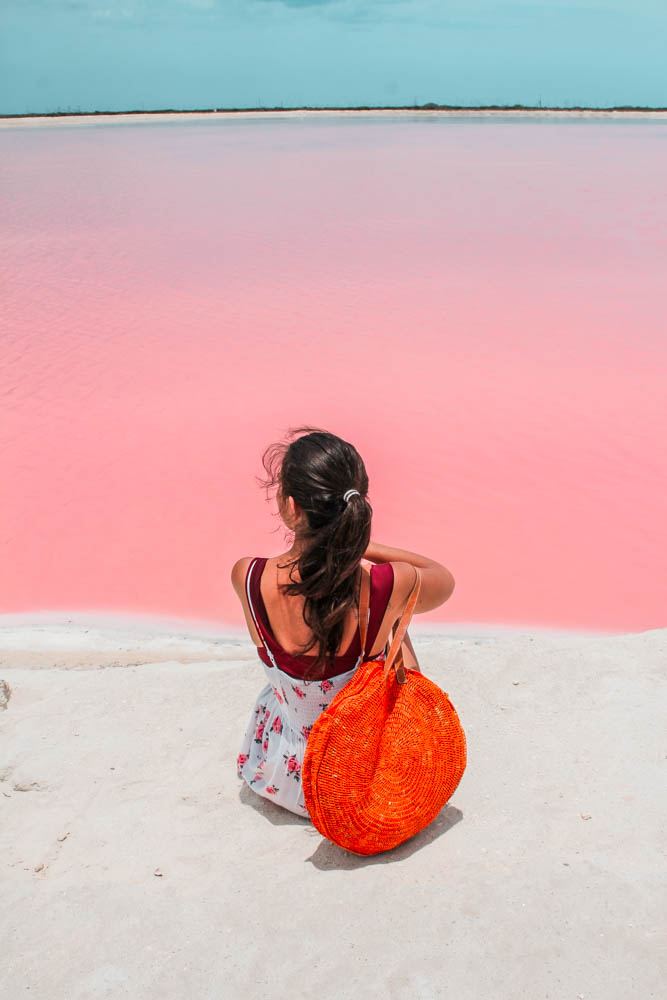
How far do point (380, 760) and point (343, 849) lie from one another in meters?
0.26

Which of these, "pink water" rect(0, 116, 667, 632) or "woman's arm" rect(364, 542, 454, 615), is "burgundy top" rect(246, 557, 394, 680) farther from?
"pink water" rect(0, 116, 667, 632)

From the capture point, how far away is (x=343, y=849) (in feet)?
6.66

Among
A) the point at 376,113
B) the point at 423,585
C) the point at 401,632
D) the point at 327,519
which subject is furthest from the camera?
the point at 376,113

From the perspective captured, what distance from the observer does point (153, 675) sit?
2.94m

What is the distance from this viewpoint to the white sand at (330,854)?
166 cm

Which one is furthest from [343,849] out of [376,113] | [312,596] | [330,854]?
[376,113]

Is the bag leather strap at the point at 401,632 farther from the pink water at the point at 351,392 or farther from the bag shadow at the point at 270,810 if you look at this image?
the pink water at the point at 351,392

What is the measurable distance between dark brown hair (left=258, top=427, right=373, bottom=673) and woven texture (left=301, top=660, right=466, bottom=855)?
0.19 metres

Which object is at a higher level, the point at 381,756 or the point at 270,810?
the point at 381,756

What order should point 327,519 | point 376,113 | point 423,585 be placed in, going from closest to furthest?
point 327,519 < point 423,585 < point 376,113

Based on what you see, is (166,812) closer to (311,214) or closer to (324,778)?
(324,778)

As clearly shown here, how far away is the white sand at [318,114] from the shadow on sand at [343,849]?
45052 mm

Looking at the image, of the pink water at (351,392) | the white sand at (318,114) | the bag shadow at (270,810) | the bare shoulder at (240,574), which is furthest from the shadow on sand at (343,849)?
the white sand at (318,114)

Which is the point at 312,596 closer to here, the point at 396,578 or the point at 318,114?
the point at 396,578
